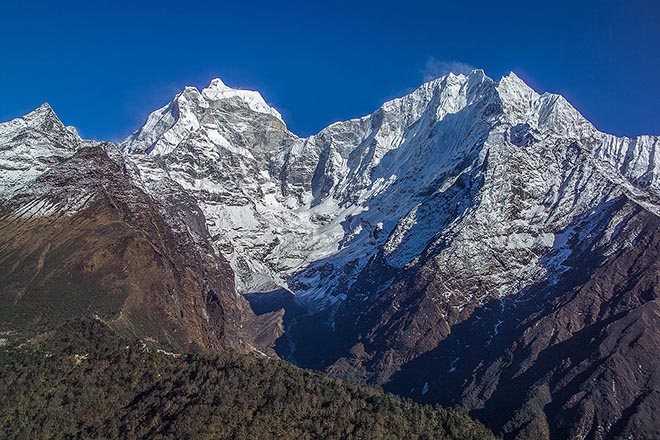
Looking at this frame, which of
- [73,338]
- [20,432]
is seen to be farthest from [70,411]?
[73,338]

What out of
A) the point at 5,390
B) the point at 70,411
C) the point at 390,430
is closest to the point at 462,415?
the point at 390,430

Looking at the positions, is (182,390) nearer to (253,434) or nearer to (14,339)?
(253,434)

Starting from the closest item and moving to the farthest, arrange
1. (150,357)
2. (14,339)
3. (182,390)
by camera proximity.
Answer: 1. (182,390)
2. (150,357)
3. (14,339)

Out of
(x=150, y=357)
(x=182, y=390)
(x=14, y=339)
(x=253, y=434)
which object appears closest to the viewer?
(x=253, y=434)

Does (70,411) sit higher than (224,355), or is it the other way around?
(224,355)

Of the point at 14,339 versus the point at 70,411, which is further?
the point at 14,339

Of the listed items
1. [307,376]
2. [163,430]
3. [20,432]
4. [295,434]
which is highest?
[307,376]

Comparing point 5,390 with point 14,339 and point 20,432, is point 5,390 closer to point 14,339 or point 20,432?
point 20,432
